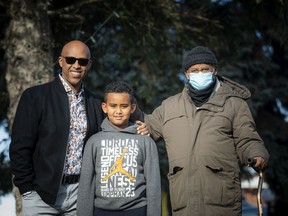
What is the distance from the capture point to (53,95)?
4.57 metres

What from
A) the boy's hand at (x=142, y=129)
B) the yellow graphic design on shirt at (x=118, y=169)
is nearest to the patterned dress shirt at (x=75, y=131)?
the yellow graphic design on shirt at (x=118, y=169)

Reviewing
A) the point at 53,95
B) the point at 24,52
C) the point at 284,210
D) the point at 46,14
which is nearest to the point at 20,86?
the point at 24,52

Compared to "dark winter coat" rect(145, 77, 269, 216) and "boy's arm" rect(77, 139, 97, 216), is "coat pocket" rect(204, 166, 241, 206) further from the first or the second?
"boy's arm" rect(77, 139, 97, 216)

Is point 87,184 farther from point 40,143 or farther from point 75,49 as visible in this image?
point 75,49

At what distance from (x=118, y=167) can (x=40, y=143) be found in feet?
2.12

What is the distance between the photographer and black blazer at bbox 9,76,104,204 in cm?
434

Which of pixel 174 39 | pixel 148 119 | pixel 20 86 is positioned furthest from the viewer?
pixel 174 39

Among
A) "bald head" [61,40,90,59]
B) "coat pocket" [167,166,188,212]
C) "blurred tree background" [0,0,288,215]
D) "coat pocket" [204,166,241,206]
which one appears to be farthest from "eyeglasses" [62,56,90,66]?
"blurred tree background" [0,0,288,215]

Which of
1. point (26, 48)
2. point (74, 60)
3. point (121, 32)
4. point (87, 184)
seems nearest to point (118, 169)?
point (87, 184)

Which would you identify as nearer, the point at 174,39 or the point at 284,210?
the point at 174,39

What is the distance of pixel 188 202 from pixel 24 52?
3484 millimetres

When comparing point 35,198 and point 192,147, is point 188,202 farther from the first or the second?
point 35,198

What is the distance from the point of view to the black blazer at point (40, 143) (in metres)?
4.34

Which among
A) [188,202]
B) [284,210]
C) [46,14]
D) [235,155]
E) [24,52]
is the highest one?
[46,14]
